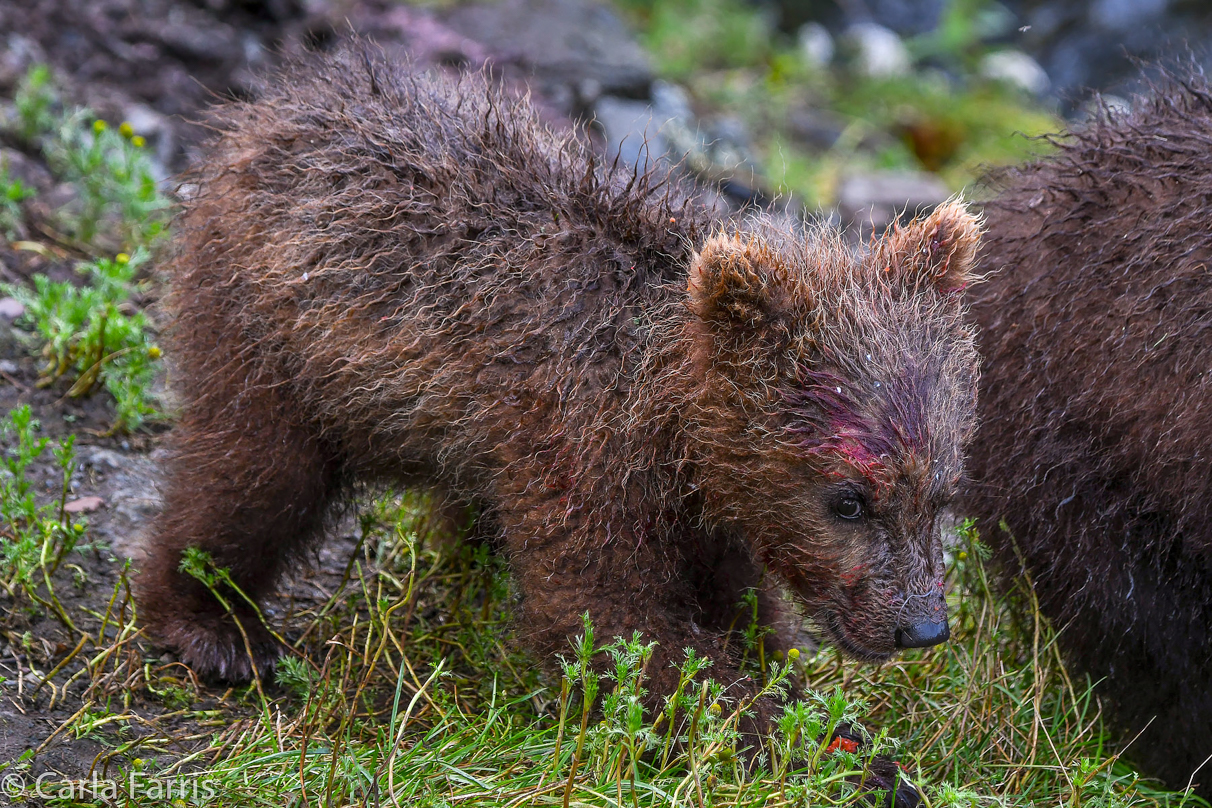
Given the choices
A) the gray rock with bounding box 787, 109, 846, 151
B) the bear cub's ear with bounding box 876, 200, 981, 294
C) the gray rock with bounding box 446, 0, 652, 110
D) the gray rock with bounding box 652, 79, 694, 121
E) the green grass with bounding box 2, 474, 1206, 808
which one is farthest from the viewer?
the gray rock with bounding box 787, 109, 846, 151

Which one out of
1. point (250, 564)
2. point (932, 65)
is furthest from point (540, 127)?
point (932, 65)

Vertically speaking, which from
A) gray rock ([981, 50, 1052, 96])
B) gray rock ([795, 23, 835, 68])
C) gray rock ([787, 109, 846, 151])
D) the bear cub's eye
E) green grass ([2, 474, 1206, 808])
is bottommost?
green grass ([2, 474, 1206, 808])

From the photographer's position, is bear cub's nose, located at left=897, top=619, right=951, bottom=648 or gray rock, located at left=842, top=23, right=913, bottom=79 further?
gray rock, located at left=842, top=23, right=913, bottom=79

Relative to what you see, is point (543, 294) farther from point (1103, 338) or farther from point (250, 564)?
point (1103, 338)

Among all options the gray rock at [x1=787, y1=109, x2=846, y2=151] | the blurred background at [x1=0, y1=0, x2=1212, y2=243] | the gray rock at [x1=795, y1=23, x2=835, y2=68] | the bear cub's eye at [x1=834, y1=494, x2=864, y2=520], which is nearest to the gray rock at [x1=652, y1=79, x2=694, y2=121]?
the blurred background at [x1=0, y1=0, x2=1212, y2=243]

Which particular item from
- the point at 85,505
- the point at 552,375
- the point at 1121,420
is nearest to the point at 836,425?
the point at 552,375

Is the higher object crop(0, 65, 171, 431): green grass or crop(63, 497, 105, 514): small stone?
crop(0, 65, 171, 431): green grass

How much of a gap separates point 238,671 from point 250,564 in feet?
1.34

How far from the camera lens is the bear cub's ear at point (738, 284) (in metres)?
3.52

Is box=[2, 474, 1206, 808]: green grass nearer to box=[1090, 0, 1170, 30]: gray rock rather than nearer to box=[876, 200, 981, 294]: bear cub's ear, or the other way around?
box=[876, 200, 981, 294]: bear cub's ear

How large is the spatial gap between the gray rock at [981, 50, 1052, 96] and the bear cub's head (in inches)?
417

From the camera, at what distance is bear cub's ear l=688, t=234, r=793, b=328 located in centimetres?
352

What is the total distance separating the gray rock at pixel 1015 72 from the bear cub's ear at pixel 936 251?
1019 centimetres

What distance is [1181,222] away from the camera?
157 inches
